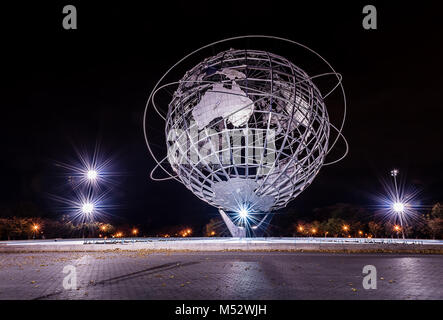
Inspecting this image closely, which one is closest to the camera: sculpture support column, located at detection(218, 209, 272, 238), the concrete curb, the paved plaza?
the paved plaza

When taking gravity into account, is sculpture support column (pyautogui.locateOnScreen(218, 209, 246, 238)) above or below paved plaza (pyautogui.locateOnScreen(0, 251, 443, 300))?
above

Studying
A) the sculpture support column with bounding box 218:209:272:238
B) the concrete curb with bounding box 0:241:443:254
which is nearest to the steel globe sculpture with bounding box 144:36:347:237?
the sculpture support column with bounding box 218:209:272:238

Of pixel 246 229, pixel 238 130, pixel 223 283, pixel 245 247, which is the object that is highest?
→ pixel 238 130

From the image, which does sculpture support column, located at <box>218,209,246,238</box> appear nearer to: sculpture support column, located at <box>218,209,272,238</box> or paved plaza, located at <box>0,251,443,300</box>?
sculpture support column, located at <box>218,209,272,238</box>

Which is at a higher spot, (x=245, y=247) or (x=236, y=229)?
(x=236, y=229)

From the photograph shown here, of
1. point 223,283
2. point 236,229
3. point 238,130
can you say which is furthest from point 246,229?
point 223,283

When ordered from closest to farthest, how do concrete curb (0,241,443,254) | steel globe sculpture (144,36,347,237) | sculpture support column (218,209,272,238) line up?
concrete curb (0,241,443,254)
steel globe sculpture (144,36,347,237)
sculpture support column (218,209,272,238)

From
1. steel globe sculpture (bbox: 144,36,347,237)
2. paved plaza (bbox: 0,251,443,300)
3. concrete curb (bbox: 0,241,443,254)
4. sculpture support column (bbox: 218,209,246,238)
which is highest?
steel globe sculpture (bbox: 144,36,347,237)

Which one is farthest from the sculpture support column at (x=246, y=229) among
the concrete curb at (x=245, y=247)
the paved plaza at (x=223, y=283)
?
the paved plaza at (x=223, y=283)

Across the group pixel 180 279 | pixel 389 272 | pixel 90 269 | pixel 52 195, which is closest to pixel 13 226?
pixel 52 195

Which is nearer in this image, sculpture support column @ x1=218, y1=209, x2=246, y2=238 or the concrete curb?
the concrete curb

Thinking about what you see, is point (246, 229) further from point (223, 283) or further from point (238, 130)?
point (223, 283)

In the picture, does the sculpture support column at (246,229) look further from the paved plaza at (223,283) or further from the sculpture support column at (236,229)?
the paved plaza at (223,283)
